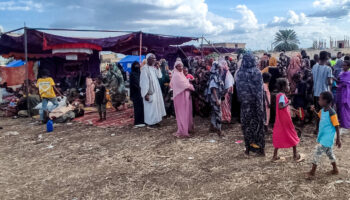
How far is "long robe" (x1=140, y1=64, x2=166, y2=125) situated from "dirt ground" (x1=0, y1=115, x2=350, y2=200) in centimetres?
66

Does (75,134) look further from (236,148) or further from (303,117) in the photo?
(303,117)

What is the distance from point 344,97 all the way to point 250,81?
2.45 meters

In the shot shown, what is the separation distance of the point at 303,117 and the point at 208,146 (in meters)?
2.22

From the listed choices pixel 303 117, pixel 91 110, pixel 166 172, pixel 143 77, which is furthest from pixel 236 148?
pixel 91 110

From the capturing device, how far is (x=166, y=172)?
4090mm

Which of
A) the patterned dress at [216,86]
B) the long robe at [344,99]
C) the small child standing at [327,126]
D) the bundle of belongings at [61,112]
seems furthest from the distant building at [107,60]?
the small child standing at [327,126]

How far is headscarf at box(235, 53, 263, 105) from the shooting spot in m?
4.32

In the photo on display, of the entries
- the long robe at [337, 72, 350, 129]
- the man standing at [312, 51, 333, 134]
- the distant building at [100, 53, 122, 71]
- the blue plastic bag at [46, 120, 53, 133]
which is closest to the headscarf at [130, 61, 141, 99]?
the blue plastic bag at [46, 120, 53, 133]

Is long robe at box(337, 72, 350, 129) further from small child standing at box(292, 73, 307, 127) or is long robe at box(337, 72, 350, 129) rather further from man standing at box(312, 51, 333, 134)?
small child standing at box(292, 73, 307, 127)

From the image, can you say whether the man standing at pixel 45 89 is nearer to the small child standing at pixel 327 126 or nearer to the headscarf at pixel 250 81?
the headscarf at pixel 250 81

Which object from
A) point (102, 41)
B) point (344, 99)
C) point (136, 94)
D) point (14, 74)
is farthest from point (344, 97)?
point (14, 74)

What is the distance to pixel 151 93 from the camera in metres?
6.90

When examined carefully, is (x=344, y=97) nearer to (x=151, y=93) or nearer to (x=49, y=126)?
(x=151, y=93)

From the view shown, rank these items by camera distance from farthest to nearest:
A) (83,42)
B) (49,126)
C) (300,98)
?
1. (83,42)
2. (49,126)
3. (300,98)
